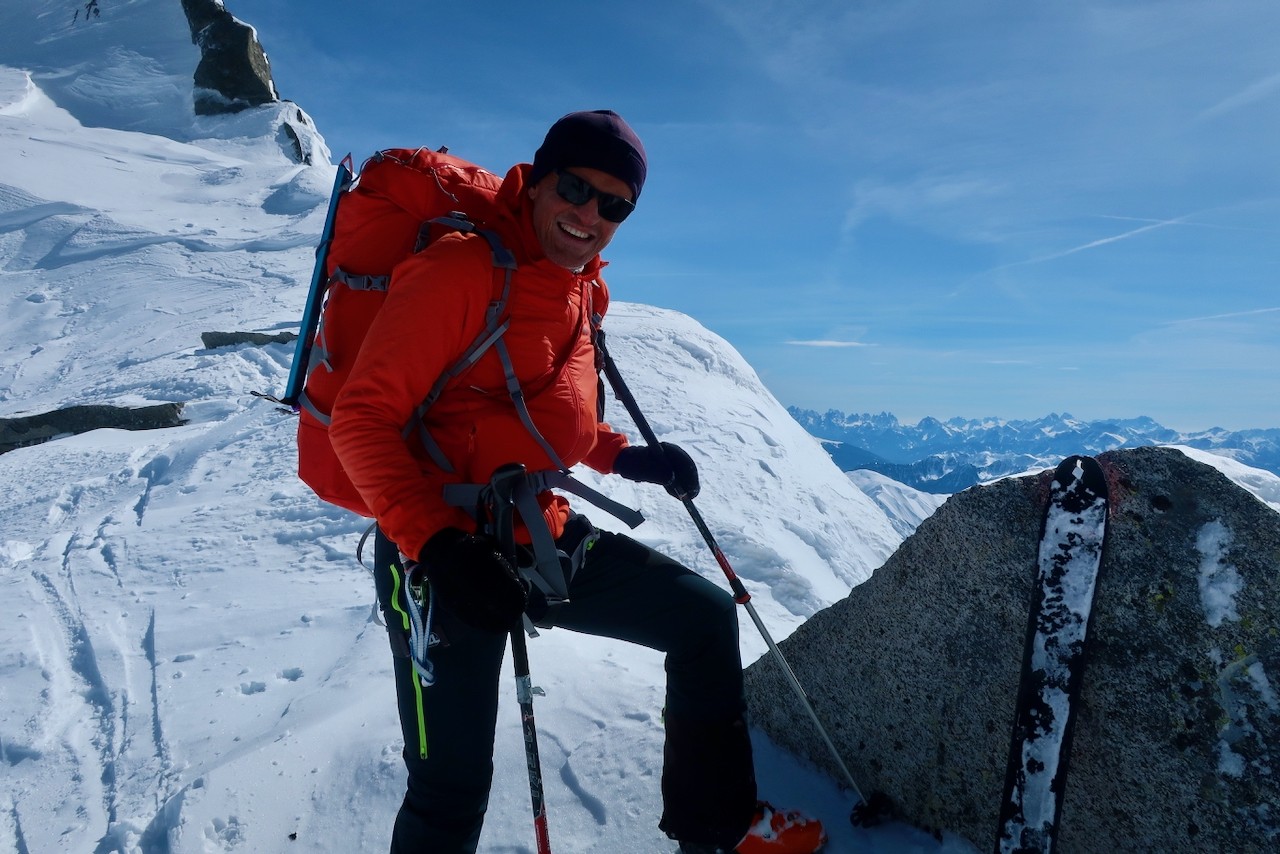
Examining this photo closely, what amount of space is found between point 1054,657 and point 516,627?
1.79m

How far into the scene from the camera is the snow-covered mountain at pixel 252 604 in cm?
316

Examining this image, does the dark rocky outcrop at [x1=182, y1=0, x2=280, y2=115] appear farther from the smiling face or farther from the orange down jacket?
the orange down jacket

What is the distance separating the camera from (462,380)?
86.8 inches

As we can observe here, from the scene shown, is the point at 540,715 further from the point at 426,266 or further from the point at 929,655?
the point at 426,266

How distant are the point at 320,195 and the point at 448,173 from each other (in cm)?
3456

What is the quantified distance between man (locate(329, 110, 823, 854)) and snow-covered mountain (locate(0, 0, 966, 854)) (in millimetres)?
712

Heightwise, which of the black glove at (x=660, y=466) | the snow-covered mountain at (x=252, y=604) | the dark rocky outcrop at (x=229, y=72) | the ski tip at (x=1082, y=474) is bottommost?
the snow-covered mountain at (x=252, y=604)

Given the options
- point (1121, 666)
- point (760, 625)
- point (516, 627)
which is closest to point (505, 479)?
point (516, 627)

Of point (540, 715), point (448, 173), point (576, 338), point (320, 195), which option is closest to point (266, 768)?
point (540, 715)

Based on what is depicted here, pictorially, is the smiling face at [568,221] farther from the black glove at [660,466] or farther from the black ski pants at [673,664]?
the black glove at [660,466]

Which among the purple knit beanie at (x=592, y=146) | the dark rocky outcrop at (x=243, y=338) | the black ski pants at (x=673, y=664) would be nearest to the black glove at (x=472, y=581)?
the black ski pants at (x=673, y=664)

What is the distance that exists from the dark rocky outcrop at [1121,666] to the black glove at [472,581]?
5.55 feet

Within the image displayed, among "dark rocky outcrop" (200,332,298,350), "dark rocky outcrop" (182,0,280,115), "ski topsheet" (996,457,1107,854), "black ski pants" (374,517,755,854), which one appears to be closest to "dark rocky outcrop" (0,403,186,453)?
"dark rocky outcrop" (200,332,298,350)

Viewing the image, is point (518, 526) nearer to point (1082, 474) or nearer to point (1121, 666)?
point (1082, 474)
